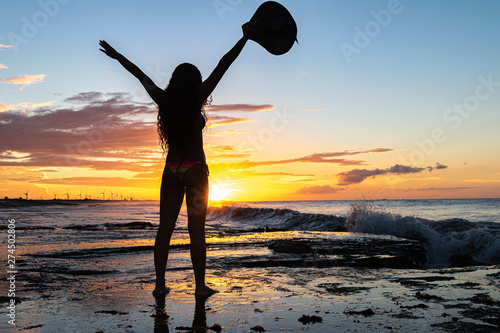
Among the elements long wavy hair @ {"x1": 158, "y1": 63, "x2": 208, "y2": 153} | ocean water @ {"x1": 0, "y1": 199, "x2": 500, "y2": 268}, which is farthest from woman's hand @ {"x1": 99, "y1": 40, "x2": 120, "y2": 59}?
ocean water @ {"x1": 0, "y1": 199, "x2": 500, "y2": 268}

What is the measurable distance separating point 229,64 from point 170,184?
1.36 meters

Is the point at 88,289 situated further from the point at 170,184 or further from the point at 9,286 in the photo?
the point at 170,184

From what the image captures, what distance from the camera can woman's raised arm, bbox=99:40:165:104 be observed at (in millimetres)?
3838

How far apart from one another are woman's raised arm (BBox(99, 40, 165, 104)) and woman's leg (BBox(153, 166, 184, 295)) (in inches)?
31.5

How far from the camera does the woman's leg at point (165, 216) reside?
388cm

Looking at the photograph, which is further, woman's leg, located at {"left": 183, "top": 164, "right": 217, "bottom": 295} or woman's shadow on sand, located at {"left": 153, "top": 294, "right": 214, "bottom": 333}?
A: woman's leg, located at {"left": 183, "top": 164, "right": 217, "bottom": 295}

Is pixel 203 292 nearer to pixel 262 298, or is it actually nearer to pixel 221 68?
pixel 262 298

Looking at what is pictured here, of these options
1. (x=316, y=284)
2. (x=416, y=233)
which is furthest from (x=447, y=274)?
(x=416, y=233)

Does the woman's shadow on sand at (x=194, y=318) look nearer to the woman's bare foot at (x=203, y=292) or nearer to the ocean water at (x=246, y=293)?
the ocean water at (x=246, y=293)

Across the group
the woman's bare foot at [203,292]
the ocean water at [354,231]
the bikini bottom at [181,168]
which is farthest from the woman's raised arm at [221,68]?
the ocean water at [354,231]

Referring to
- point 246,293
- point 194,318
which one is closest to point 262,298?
point 246,293

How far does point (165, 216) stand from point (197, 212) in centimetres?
39

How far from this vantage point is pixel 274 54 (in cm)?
410

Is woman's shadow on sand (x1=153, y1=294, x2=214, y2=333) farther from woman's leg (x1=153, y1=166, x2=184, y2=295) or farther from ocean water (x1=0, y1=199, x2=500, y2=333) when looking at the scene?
woman's leg (x1=153, y1=166, x2=184, y2=295)
